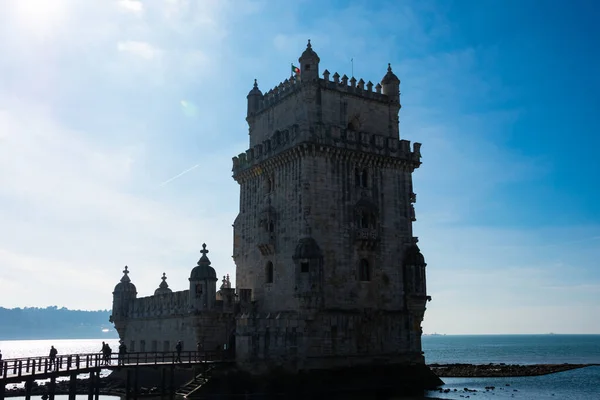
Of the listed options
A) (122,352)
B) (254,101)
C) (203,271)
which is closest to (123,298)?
(203,271)

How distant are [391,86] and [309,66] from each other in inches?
334

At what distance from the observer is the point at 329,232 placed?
160 feet

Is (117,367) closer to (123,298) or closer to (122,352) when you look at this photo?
(122,352)

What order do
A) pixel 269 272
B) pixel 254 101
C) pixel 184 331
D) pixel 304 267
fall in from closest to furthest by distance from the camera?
pixel 304 267 → pixel 269 272 → pixel 184 331 → pixel 254 101

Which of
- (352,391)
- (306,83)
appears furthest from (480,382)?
(306,83)

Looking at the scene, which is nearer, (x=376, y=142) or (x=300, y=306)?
(x=300, y=306)

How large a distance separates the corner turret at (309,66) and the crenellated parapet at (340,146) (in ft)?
14.1

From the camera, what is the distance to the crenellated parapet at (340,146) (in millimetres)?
49781

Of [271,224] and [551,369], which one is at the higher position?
[271,224]

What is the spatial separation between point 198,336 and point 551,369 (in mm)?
64213

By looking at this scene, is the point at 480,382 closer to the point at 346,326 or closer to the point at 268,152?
the point at 346,326

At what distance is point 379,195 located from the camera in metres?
52.2

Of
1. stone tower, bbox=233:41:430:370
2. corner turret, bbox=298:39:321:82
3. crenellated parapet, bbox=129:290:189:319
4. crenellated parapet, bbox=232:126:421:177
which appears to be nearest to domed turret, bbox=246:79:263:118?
stone tower, bbox=233:41:430:370

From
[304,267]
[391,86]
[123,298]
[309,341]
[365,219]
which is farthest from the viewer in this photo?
[123,298]
